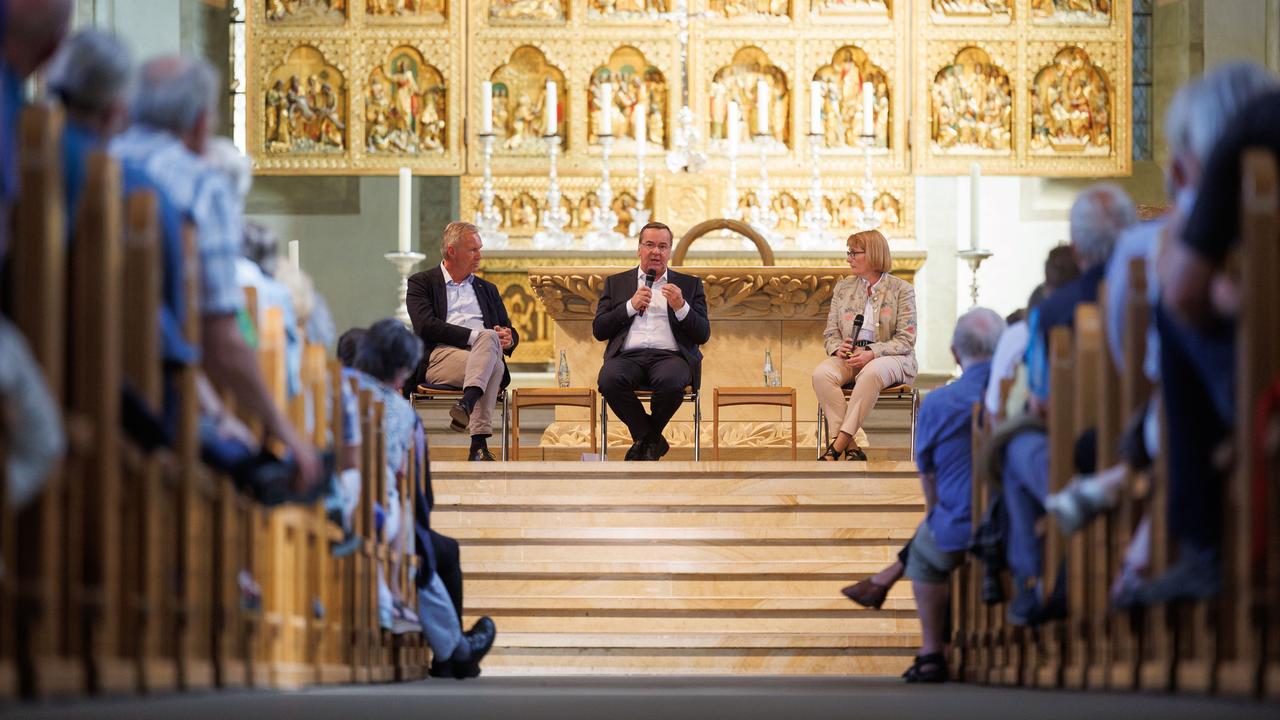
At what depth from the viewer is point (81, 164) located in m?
3.07

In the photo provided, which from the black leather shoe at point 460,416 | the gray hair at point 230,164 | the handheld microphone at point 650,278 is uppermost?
the gray hair at point 230,164

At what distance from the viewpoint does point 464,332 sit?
9.48 meters

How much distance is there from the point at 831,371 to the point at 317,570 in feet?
16.8

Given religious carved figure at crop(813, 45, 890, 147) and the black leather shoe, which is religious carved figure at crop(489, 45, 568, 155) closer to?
religious carved figure at crop(813, 45, 890, 147)

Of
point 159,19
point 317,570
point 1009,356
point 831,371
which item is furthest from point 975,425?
point 159,19

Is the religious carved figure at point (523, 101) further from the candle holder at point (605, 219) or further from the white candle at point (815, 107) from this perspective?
the white candle at point (815, 107)

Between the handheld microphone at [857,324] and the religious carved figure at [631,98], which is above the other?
the religious carved figure at [631,98]

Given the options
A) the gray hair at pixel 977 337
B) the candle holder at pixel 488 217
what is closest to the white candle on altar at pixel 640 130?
the candle holder at pixel 488 217

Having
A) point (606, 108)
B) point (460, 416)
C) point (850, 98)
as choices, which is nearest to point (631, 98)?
point (606, 108)

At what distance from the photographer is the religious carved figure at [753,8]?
1295cm

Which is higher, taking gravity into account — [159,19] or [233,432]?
[159,19]

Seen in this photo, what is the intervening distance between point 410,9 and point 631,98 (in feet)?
5.25

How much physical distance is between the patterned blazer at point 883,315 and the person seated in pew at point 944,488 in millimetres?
3509

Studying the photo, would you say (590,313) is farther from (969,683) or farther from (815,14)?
(969,683)
